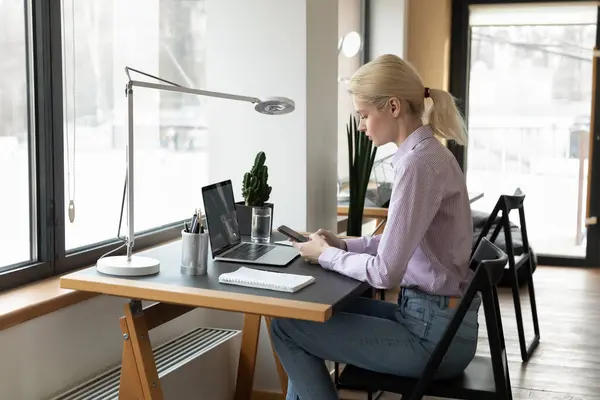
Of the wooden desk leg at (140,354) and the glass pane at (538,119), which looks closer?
the wooden desk leg at (140,354)

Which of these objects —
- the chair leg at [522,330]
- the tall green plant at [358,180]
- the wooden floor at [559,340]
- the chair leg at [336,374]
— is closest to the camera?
the chair leg at [336,374]

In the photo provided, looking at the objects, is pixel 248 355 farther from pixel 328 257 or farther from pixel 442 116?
pixel 442 116

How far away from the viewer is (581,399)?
10.7ft

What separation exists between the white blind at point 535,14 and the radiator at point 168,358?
13.9 ft

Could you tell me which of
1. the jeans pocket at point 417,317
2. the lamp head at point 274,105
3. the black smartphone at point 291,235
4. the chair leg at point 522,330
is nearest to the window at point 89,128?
the lamp head at point 274,105

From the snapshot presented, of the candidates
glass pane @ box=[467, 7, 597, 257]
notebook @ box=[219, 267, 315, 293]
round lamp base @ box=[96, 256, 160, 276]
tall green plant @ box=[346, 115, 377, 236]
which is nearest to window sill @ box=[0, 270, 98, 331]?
round lamp base @ box=[96, 256, 160, 276]

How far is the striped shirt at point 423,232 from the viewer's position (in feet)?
6.62

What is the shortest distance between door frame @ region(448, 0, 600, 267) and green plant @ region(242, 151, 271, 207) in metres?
3.63

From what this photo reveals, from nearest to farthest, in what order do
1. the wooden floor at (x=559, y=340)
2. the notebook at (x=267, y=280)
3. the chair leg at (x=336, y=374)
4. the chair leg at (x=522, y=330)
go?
the notebook at (x=267, y=280), the chair leg at (x=336, y=374), the wooden floor at (x=559, y=340), the chair leg at (x=522, y=330)

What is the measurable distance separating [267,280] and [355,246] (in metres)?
0.56

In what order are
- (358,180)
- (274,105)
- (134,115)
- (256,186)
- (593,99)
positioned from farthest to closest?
(593,99) → (358,180) → (134,115) → (256,186) → (274,105)

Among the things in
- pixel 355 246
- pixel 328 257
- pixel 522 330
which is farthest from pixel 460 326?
pixel 522 330

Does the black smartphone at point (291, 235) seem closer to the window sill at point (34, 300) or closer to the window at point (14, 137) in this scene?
the window sill at point (34, 300)

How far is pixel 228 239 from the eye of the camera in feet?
8.34
